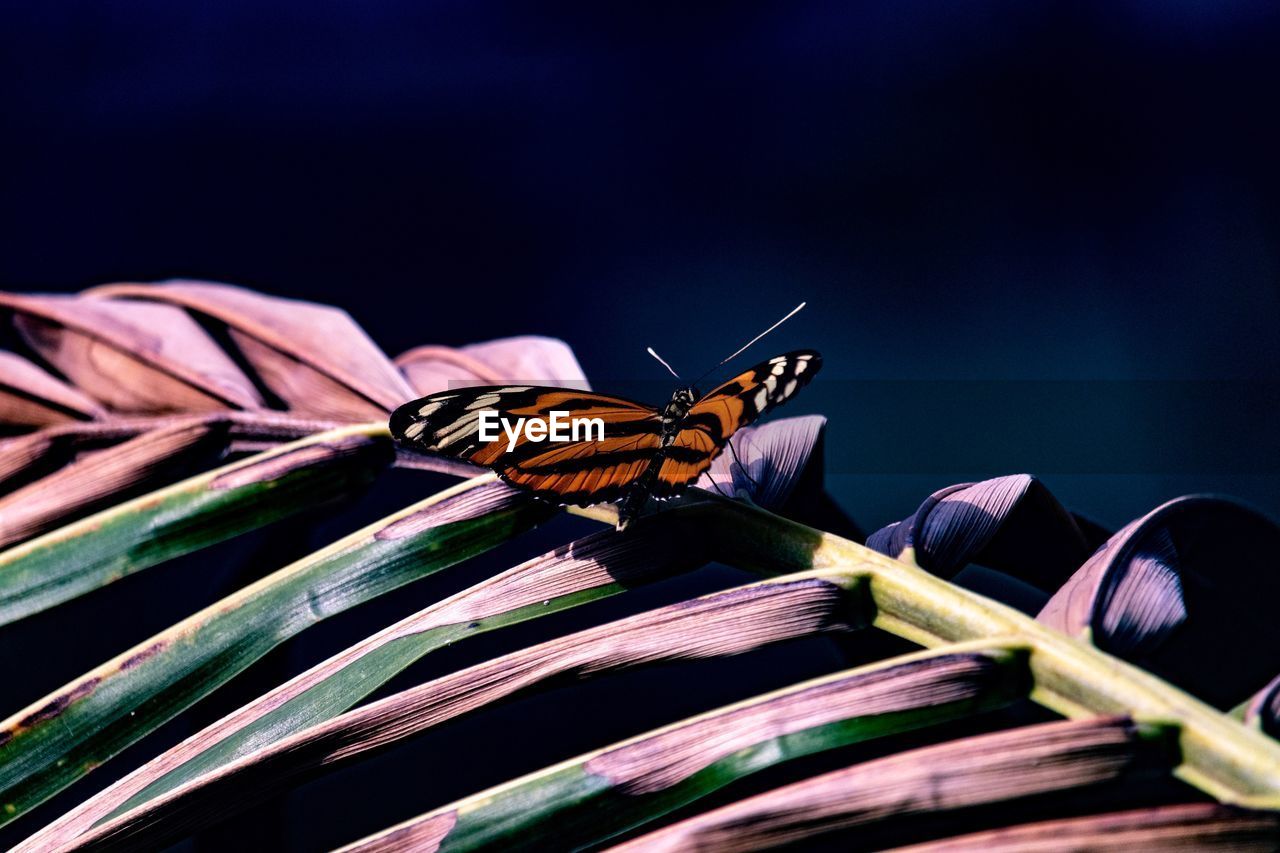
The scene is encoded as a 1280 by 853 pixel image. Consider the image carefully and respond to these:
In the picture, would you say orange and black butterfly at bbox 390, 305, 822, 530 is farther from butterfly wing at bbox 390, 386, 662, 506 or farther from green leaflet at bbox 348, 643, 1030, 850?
green leaflet at bbox 348, 643, 1030, 850

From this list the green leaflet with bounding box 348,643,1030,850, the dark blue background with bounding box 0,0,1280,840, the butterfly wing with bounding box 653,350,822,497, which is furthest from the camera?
the dark blue background with bounding box 0,0,1280,840

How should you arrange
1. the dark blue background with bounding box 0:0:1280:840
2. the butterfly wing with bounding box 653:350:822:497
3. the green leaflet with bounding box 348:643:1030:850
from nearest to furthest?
the green leaflet with bounding box 348:643:1030:850, the butterfly wing with bounding box 653:350:822:497, the dark blue background with bounding box 0:0:1280:840

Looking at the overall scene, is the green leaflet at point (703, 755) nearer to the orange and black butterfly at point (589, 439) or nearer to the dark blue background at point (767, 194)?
the orange and black butterfly at point (589, 439)

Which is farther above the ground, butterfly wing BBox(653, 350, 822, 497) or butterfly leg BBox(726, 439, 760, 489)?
butterfly wing BBox(653, 350, 822, 497)

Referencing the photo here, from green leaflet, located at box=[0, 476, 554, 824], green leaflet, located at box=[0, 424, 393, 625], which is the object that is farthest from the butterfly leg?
green leaflet, located at box=[0, 424, 393, 625]

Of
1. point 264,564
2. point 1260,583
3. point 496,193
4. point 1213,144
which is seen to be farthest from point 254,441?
point 1213,144

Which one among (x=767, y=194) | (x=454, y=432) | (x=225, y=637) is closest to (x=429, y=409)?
(x=454, y=432)
